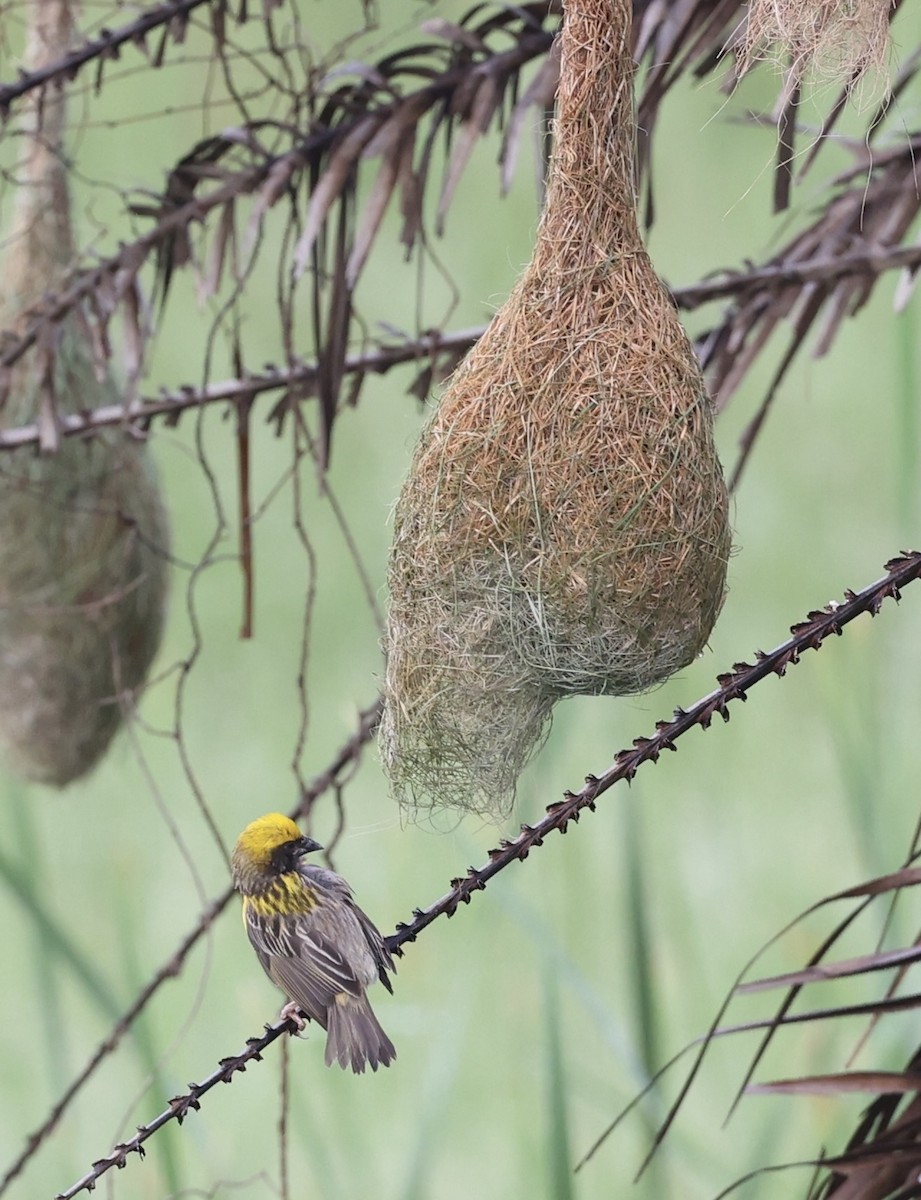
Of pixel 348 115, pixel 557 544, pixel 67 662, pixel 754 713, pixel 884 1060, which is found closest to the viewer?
pixel 557 544

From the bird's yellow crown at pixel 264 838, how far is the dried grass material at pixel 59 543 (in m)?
0.84

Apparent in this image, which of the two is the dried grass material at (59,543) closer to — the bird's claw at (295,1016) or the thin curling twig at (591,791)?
the bird's claw at (295,1016)

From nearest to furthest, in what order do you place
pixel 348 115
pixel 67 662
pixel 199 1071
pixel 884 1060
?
pixel 348 115 < pixel 67 662 < pixel 884 1060 < pixel 199 1071

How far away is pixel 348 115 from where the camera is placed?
53.9 inches

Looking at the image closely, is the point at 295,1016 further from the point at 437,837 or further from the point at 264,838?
the point at 437,837

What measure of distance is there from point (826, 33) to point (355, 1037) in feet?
1.89

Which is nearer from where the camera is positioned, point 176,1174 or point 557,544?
point 557,544

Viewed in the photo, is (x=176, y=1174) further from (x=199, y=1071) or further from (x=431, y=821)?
(x=199, y=1071)

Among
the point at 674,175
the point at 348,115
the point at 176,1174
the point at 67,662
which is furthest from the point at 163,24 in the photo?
the point at 674,175

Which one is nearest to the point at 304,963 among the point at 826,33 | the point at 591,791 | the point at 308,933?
the point at 308,933

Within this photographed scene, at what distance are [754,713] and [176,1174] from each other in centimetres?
191

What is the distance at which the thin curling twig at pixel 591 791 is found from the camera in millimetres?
604

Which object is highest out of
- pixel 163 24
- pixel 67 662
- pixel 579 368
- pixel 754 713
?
pixel 754 713

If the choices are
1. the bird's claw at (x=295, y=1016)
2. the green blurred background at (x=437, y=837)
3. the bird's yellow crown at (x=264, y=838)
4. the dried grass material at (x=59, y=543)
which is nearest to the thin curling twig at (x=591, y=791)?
the bird's claw at (x=295, y=1016)
